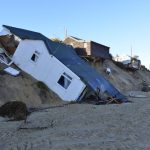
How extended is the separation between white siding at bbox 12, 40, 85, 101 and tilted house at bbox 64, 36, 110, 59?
1674cm

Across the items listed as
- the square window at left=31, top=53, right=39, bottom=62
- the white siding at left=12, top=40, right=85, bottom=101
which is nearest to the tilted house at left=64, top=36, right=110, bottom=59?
the white siding at left=12, top=40, right=85, bottom=101

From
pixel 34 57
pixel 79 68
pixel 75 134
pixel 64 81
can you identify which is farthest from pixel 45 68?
pixel 75 134

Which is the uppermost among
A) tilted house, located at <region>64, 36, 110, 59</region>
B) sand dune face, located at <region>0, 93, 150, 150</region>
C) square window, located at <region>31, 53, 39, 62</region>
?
sand dune face, located at <region>0, 93, 150, 150</region>

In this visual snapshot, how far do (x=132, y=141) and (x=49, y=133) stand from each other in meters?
3.68

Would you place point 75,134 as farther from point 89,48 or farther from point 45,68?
point 89,48

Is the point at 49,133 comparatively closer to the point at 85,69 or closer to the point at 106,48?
the point at 85,69

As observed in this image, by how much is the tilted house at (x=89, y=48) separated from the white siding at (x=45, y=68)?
1674cm

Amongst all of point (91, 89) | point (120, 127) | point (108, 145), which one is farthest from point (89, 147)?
point (91, 89)

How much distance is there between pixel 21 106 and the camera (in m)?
21.3

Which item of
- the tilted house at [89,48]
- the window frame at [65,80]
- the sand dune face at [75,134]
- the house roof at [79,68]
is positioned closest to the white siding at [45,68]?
the window frame at [65,80]

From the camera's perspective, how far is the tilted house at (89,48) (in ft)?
177

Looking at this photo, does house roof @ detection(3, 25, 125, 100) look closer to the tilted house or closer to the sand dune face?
the tilted house

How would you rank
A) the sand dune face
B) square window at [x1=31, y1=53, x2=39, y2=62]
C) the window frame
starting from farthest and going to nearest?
square window at [x1=31, y1=53, x2=39, y2=62], the window frame, the sand dune face

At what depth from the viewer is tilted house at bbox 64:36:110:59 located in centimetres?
5381
